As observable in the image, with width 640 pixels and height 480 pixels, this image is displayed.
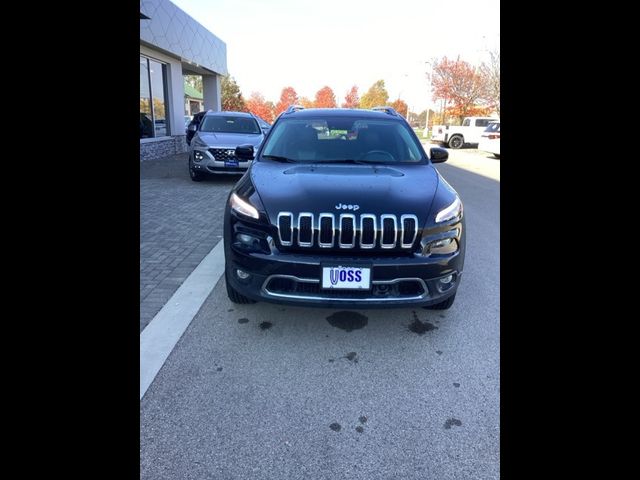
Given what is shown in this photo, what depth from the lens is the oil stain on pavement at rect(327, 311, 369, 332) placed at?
3105 mm

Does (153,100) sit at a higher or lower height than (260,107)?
lower

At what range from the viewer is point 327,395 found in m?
2.33

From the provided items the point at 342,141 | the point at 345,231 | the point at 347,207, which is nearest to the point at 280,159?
the point at 342,141

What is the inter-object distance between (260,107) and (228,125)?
4485 cm

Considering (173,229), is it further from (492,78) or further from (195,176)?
(492,78)

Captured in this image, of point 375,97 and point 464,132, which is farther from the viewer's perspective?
point 375,97

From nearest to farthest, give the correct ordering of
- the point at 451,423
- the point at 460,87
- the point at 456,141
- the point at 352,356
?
1. the point at 451,423
2. the point at 352,356
3. the point at 456,141
4. the point at 460,87

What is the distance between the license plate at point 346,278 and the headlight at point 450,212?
2.15 feet

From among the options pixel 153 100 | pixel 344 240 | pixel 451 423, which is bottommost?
pixel 451 423

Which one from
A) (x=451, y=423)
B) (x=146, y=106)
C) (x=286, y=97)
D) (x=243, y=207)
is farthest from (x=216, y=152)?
(x=286, y=97)

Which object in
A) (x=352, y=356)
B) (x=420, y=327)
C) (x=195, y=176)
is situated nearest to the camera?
(x=352, y=356)

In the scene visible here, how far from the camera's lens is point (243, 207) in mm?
2811
